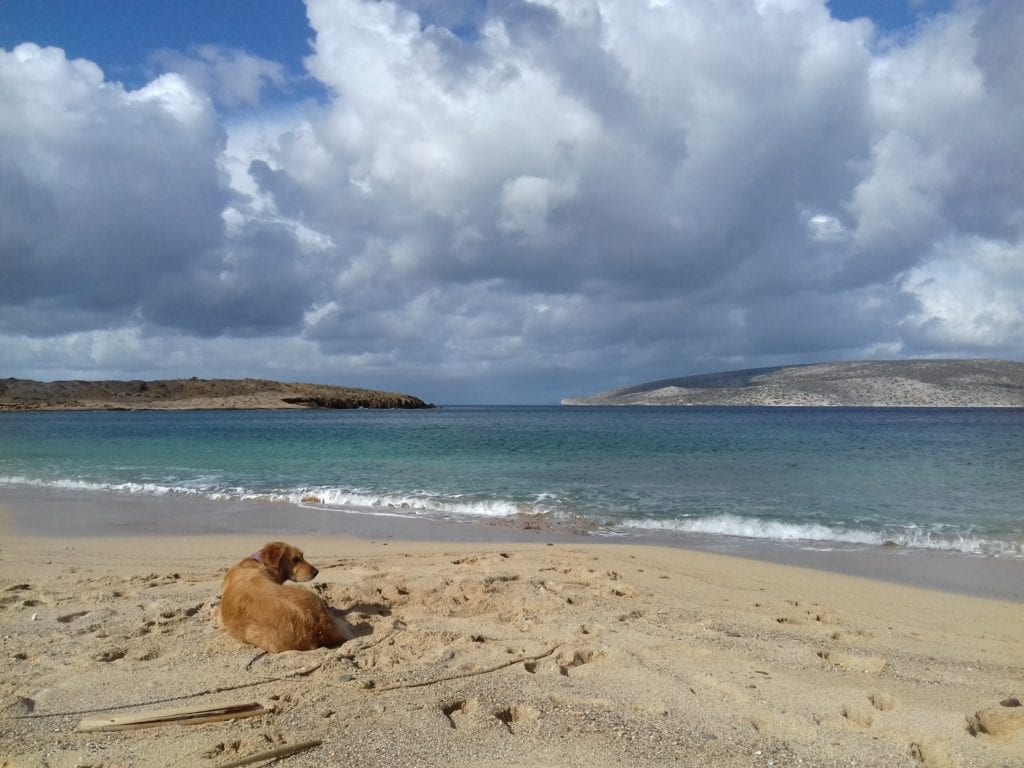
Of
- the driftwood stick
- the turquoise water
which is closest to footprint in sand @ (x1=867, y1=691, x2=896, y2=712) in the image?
the driftwood stick

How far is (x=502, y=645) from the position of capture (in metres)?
5.18

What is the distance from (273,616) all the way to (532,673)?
209 centimetres

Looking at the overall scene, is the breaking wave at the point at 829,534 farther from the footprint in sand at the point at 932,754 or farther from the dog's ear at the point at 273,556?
the footprint in sand at the point at 932,754

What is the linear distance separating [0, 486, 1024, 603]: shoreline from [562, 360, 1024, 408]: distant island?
113956 millimetres

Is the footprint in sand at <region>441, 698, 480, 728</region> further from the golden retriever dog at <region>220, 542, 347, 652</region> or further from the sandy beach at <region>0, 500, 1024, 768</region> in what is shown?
the golden retriever dog at <region>220, 542, 347, 652</region>

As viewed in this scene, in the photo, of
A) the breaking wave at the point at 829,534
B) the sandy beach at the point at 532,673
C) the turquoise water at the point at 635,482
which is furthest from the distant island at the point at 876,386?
the sandy beach at the point at 532,673

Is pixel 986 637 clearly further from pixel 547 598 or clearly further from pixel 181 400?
pixel 181 400

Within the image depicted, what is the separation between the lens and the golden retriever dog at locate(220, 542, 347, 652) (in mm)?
5008

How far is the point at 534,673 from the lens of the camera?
462cm

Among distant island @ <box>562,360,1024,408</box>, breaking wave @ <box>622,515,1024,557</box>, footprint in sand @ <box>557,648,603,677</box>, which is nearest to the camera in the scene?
footprint in sand @ <box>557,648,603,677</box>

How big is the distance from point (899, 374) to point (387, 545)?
5037 inches

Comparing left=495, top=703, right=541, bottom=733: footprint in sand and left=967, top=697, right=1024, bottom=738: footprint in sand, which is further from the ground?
left=495, top=703, right=541, bottom=733: footprint in sand

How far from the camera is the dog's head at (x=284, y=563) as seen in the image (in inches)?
249

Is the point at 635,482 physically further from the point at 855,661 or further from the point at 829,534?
the point at 855,661
